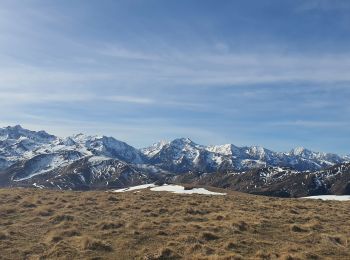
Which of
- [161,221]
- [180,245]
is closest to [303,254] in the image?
[180,245]

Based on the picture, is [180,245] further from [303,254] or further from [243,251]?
[303,254]

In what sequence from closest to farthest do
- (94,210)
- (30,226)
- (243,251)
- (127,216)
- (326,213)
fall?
(243,251) < (30,226) < (127,216) < (94,210) < (326,213)

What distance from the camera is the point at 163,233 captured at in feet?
94.6

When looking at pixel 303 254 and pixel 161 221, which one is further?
pixel 161 221

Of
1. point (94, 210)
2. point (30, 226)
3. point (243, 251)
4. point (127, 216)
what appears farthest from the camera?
point (94, 210)

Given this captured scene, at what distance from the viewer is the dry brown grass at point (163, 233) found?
24328 mm

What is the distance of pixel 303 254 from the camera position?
24203 millimetres

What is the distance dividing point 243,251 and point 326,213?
66.9ft

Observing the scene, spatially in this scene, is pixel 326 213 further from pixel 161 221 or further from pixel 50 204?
pixel 50 204

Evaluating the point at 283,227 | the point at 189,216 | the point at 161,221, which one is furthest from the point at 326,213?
the point at 161,221

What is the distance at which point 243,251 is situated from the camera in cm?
2486

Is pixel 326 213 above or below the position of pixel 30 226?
above

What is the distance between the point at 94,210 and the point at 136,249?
14972 millimetres

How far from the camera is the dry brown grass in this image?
24.3 m
